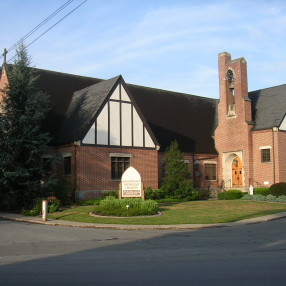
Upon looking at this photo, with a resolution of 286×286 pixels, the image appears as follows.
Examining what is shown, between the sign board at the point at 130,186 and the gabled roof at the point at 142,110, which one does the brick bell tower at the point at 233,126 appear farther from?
the sign board at the point at 130,186

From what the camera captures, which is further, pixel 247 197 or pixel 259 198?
pixel 247 197

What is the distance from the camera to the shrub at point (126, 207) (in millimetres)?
19781

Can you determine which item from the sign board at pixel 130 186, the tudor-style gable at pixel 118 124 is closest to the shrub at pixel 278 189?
the tudor-style gable at pixel 118 124

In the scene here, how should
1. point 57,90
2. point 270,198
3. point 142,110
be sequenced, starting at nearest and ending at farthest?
point 270,198, point 57,90, point 142,110

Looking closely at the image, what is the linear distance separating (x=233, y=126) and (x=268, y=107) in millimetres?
3444

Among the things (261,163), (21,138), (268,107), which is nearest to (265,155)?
(261,163)

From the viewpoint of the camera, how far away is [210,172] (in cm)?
3631

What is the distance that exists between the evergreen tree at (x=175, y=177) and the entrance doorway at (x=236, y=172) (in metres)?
7.16

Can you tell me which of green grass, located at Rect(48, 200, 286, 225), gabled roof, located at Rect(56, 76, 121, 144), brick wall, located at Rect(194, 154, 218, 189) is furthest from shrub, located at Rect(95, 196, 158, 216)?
brick wall, located at Rect(194, 154, 218, 189)

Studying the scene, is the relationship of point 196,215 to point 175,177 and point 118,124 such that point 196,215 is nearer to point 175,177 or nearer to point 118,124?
point 175,177

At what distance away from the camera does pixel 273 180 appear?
106 feet

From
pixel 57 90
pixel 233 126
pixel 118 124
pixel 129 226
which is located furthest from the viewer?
pixel 233 126

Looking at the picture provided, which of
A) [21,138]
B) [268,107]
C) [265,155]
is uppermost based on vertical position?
[268,107]

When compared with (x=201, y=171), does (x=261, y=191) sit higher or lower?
lower
